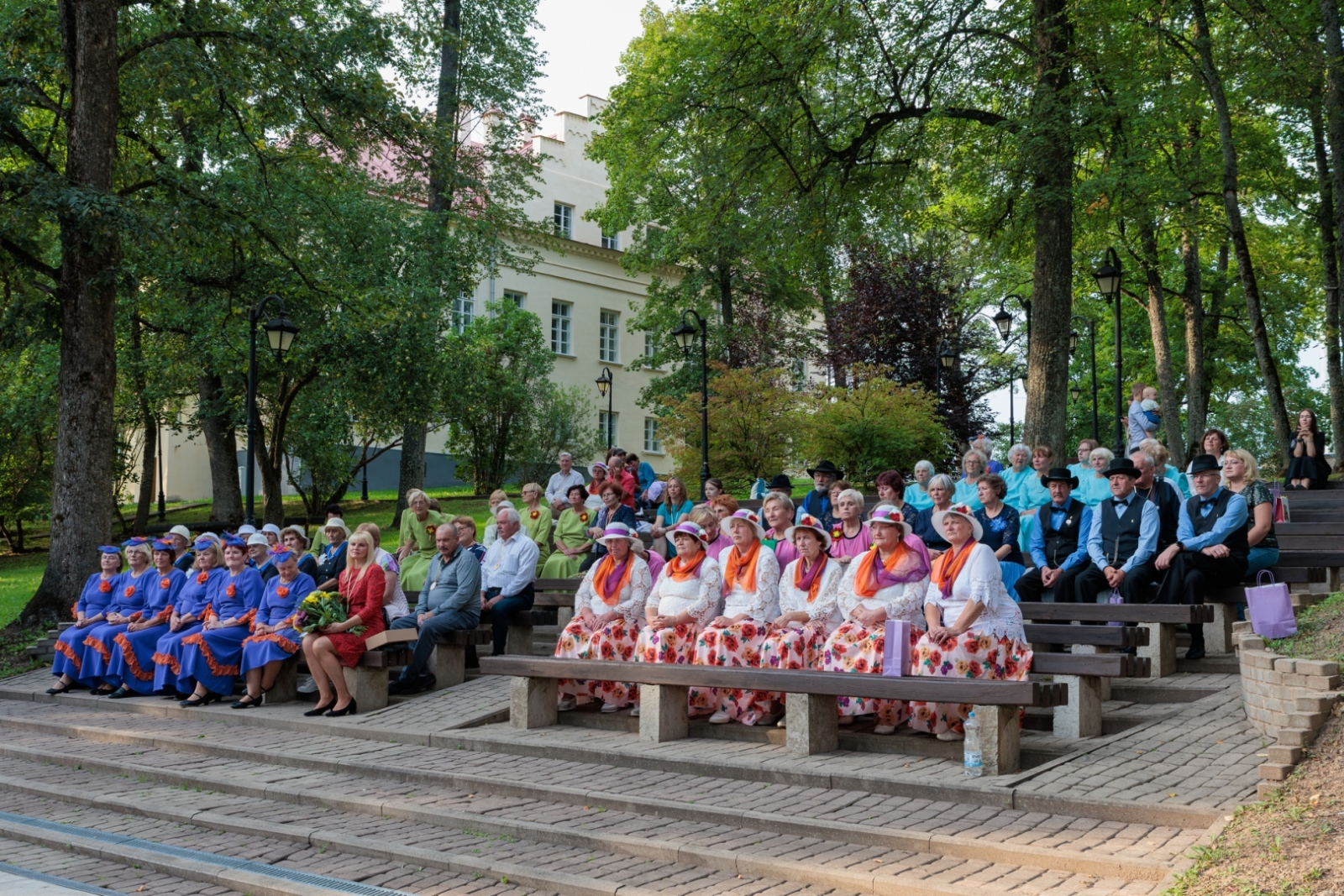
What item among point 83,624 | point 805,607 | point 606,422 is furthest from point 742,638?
point 606,422

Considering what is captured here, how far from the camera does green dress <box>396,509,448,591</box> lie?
13812 millimetres

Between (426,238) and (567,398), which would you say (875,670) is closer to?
(426,238)

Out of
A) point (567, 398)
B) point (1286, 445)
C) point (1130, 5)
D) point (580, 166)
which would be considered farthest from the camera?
point (580, 166)

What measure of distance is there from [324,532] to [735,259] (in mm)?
18487

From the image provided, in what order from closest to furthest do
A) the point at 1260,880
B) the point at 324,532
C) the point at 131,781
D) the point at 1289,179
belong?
the point at 1260,880 < the point at 131,781 < the point at 324,532 < the point at 1289,179

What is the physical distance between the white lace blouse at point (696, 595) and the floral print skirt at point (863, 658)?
1160 mm

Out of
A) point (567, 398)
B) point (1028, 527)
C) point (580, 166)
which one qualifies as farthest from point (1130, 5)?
point (580, 166)

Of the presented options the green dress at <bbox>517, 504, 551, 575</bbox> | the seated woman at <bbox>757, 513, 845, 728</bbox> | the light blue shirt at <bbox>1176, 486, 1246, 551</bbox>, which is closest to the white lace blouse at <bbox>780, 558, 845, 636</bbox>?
the seated woman at <bbox>757, 513, 845, 728</bbox>

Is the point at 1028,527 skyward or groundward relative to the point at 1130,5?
groundward

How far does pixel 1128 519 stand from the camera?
9.89 meters

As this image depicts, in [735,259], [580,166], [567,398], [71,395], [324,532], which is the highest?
[580,166]

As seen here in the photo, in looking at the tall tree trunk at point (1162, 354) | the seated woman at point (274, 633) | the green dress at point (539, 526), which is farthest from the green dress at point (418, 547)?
the tall tree trunk at point (1162, 354)

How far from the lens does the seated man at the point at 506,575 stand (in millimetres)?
11547

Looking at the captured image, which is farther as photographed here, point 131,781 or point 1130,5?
point 1130,5
